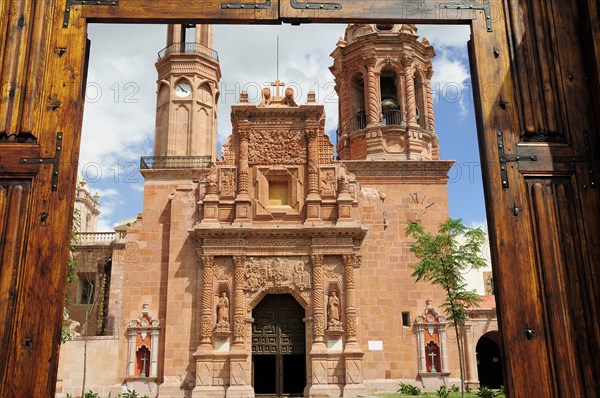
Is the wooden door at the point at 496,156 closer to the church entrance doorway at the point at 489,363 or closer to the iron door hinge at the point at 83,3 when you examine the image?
the iron door hinge at the point at 83,3

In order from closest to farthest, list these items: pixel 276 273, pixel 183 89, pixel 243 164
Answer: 1. pixel 276 273
2. pixel 243 164
3. pixel 183 89

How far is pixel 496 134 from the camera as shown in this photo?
4.97m

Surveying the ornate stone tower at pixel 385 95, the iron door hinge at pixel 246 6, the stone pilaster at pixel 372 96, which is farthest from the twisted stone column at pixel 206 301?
the iron door hinge at pixel 246 6

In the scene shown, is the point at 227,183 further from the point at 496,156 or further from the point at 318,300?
the point at 496,156

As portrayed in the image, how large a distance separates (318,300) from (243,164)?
21.0ft

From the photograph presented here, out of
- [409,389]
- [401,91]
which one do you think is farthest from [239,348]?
[401,91]

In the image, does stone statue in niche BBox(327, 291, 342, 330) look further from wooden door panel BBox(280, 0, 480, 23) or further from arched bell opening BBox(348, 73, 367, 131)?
wooden door panel BBox(280, 0, 480, 23)

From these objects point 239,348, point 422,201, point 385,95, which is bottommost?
point 239,348

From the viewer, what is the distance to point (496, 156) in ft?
16.2

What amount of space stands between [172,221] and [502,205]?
832 inches

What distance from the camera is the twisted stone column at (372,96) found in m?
28.4

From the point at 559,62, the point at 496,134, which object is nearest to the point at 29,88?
the point at 496,134

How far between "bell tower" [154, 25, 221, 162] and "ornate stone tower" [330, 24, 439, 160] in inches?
268

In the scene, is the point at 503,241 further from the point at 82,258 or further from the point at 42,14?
the point at 82,258
